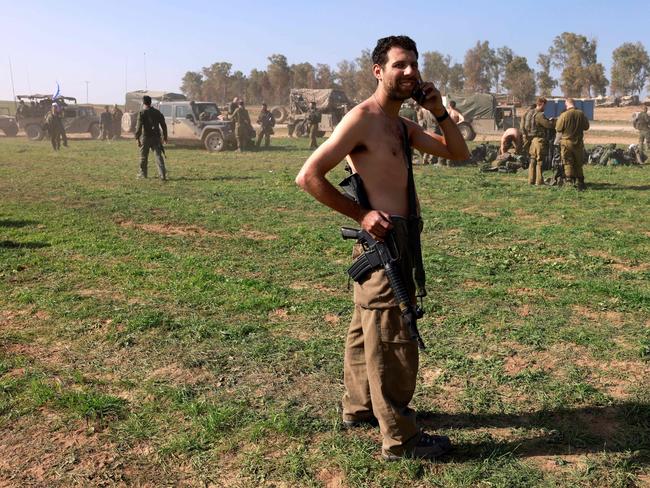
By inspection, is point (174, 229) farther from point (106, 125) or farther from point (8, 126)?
point (8, 126)

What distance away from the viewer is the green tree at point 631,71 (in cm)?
6856

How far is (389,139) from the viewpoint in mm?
2896

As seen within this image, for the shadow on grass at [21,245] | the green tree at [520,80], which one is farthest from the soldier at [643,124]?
the green tree at [520,80]

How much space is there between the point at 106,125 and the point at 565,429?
89.4 feet

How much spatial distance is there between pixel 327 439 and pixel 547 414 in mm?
1242

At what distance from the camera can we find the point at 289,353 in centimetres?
423

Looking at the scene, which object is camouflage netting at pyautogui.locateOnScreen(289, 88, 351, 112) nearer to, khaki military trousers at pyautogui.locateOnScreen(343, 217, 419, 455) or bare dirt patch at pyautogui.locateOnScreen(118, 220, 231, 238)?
bare dirt patch at pyautogui.locateOnScreen(118, 220, 231, 238)

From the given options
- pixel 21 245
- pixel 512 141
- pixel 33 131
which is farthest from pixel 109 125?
pixel 21 245

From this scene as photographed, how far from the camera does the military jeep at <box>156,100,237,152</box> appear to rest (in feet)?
67.2

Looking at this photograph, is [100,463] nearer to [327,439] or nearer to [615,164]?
[327,439]

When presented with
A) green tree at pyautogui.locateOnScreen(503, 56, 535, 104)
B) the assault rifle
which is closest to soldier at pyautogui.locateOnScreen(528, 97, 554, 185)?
the assault rifle

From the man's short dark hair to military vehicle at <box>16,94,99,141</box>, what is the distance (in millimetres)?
27384

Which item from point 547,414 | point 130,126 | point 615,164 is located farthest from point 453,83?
point 547,414

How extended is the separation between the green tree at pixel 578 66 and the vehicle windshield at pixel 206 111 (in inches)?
2069
